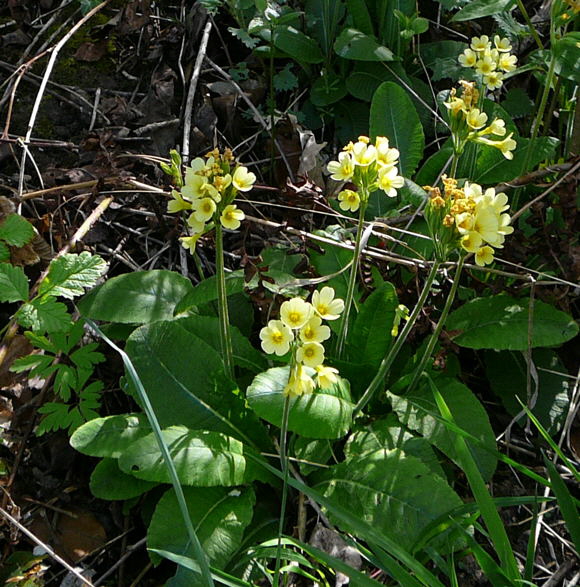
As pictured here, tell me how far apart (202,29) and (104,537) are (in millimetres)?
2478

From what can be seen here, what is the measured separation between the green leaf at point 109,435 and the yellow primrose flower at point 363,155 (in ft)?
3.27

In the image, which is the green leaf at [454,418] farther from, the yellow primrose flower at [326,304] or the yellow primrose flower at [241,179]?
the yellow primrose flower at [241,179]

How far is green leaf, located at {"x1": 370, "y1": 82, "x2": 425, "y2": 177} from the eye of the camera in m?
3.02

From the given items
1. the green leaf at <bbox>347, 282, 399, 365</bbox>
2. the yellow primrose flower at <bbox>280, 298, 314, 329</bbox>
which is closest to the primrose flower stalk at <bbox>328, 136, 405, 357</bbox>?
the yellow primrose flower at <bbox>280, 298, 314, 329</bbox>

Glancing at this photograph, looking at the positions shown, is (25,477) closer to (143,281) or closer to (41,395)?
(41,395)

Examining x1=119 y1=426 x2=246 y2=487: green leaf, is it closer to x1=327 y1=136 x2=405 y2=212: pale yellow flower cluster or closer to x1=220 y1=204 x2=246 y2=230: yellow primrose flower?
x1=220 y1=204 x2=246 y2=230: yellow primrose flower

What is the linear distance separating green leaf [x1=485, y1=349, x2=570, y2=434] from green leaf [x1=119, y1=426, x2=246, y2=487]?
3.38ft

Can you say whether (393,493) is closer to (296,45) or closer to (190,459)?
(190,459)

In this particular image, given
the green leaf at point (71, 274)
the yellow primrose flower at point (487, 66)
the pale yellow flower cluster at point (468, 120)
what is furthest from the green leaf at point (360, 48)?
the green leaf at point (71, 274)

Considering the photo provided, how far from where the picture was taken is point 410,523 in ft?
6.59

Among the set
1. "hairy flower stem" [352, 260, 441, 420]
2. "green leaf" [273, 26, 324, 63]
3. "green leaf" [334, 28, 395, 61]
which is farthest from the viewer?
"green leaf" [273, 26, 324, 63]

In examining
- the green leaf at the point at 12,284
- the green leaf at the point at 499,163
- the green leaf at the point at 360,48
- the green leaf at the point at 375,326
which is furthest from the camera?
the green leaf at the point at 360,48

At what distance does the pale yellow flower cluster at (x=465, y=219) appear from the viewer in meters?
1.76

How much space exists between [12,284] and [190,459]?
0.84m
